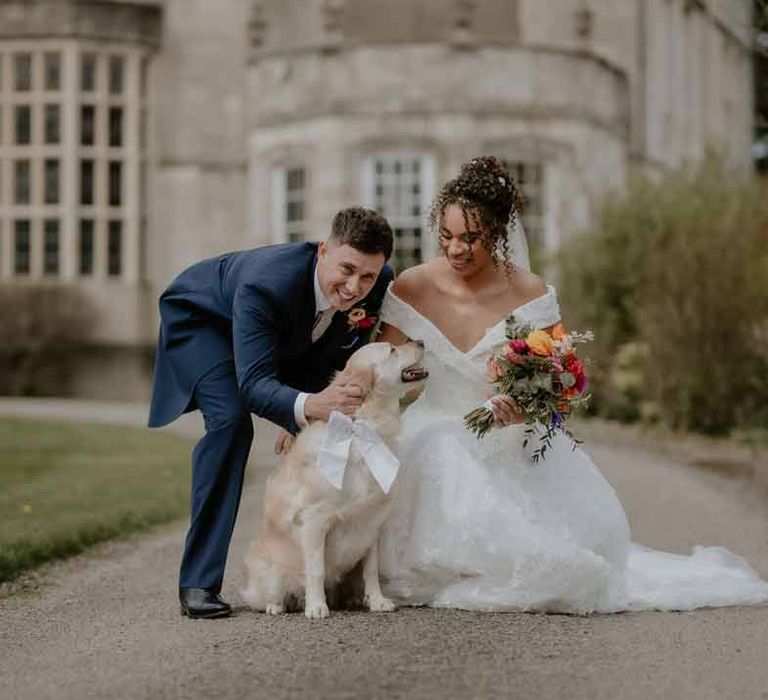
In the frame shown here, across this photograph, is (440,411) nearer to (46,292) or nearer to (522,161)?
(522,161)

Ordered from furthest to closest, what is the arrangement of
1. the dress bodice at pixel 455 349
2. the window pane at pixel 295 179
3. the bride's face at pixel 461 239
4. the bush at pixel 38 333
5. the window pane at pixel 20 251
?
the window pane at pixel 20 251 → the bush at pixel 38 333 → the window pane at pixel 295 179 → the dress bodice at pixel 455 349 → the bride's face at pixel 461 239

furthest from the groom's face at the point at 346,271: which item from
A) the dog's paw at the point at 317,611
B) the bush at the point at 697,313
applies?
the bush at the point at 697,313

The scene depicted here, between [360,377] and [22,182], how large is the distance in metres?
20.3

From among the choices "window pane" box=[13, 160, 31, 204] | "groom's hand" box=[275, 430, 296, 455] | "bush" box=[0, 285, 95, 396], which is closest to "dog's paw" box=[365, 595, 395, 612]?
"groom's hand" box=[275, 430, 296, 455]

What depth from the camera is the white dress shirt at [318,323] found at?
6.11m

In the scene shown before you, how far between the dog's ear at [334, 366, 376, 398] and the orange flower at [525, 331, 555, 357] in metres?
0.77

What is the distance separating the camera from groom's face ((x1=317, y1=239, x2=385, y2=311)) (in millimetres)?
6051

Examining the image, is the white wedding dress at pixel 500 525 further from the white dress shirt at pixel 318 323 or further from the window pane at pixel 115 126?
the window pane at pixel 115 126

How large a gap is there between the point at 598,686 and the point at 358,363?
1.70 metres

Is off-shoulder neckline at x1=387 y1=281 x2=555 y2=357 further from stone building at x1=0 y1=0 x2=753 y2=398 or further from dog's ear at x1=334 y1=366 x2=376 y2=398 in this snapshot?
stone building at x1=0 y1=0 x2=753 y2=398

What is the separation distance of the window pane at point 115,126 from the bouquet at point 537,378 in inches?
779

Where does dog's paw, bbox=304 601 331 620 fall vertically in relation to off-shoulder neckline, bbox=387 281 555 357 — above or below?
below

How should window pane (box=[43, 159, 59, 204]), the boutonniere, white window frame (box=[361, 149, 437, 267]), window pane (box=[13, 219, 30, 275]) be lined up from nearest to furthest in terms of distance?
A: the boutonniere, white window frame (box=[361, 149, 437, 267]), window pane (box=[43, 159, 59, 204]), window pane (box=[13, 219, 30, 275])

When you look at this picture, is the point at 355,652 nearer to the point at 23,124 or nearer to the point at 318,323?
the point at 318,323
